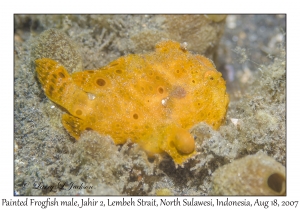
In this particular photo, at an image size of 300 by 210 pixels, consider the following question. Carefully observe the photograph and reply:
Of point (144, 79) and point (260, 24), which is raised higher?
point (260, 24)

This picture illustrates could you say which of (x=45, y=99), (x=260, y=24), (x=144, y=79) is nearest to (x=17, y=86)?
(x=45, y=99)

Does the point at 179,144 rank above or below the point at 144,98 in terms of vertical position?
below

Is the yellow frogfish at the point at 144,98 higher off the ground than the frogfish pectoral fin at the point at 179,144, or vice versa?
the yellow frogfish at the point at 144,98

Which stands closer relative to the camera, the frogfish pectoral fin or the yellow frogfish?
the frogfish pectoral fin

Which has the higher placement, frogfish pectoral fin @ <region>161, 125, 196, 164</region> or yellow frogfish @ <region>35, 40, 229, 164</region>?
yellow frogfish @ <region>35, 40, 229, 164</region>

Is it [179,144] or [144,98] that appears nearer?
[179,144]

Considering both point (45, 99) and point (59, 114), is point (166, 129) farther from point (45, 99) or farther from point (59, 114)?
point (45, 99)

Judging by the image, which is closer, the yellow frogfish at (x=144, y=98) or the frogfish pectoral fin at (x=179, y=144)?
the frogfish pectoral fin at (x=179, y=144)
